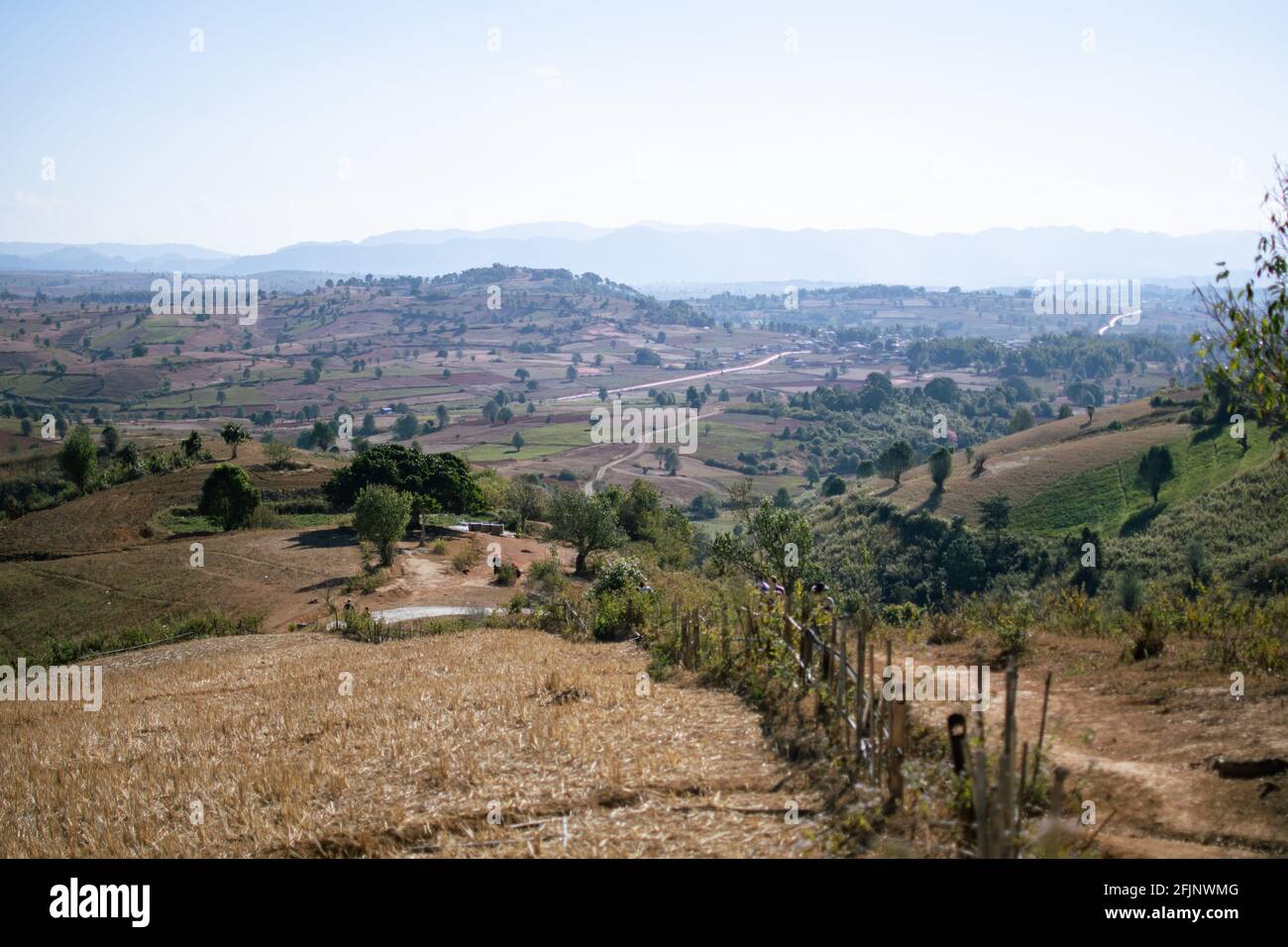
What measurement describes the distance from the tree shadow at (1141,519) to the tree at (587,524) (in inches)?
1393

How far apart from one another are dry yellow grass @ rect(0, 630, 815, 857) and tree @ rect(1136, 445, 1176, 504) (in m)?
57.8

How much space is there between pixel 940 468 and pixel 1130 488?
14.8 meters

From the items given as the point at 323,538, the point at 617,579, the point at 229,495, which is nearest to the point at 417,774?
the point at 617,579

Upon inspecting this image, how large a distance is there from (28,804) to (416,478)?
43.7m

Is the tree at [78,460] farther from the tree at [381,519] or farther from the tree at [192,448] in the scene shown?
the tree at [381,519]

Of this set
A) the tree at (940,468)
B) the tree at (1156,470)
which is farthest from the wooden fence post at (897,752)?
the tree at (940,468)

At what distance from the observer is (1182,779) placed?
792 cm

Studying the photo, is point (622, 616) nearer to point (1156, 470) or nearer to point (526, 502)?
point (526, 502)

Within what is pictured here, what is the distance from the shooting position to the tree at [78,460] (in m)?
61.9

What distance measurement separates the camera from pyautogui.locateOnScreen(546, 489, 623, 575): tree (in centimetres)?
4331

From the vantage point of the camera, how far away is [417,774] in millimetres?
9719
